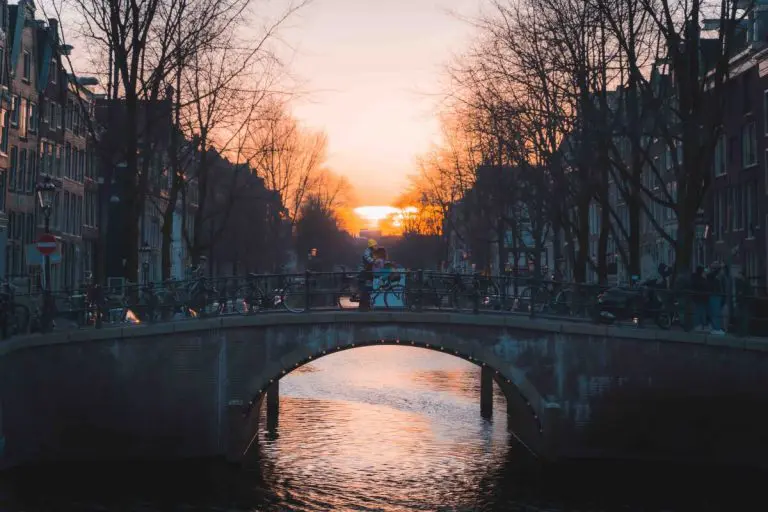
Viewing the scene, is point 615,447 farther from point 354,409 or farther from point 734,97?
point 734,97

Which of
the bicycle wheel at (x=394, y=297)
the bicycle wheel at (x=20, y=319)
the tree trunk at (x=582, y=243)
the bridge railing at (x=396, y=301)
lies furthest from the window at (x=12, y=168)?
the bicycle wheel at (x=394, y=297)

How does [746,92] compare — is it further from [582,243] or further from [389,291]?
[389,291]

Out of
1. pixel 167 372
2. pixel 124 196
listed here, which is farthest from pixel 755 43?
pixel 167 372

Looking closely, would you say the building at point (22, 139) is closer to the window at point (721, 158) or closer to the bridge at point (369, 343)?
the bridge at point (369, 343)

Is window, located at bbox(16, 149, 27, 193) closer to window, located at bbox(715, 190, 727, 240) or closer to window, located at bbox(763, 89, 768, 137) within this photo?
window, located at bbox(715, 190, 727, 240)

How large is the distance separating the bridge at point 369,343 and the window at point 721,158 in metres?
31.0

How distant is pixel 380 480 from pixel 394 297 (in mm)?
4798

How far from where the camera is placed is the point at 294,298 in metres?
32.4

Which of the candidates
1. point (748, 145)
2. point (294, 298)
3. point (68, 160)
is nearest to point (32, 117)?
point (68, 160)

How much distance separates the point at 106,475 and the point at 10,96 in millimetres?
34716

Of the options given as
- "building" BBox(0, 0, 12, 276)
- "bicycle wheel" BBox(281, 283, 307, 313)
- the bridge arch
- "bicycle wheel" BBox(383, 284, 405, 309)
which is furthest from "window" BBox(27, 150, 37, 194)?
"bicycle wheel" BBox(383, 284, 405, 309)

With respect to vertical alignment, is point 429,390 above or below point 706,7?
below

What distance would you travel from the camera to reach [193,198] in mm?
121812

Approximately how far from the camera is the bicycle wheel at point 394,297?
32.5 metres
